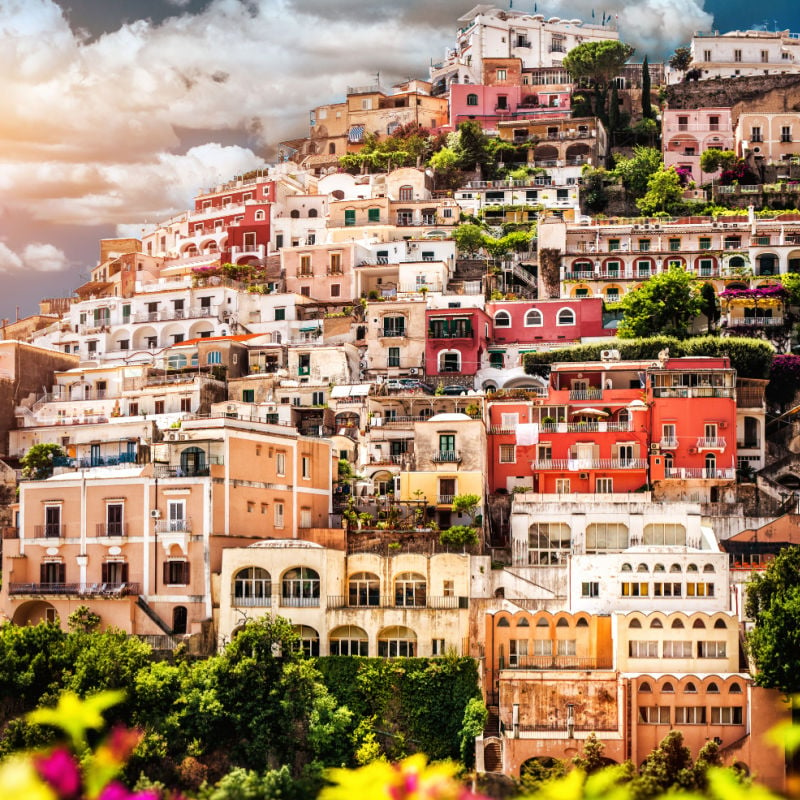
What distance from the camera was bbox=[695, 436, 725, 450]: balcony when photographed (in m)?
54.2

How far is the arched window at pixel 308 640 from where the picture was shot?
4541 centimetres

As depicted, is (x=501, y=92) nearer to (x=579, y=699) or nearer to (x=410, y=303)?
(x=410, y=303)

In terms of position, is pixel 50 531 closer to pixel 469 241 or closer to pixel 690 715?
pixel 690 715

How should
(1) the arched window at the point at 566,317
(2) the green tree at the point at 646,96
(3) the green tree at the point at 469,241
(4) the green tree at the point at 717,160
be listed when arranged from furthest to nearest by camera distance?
(2) the green tree at the point at 646,96 → (4) the green tree at the point at 717,160 → (3) the green tree at the point at 469,241 → (1) the arched window at the point at 566,317

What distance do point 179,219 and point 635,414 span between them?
166 ft

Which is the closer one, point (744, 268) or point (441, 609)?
point (441, 609)

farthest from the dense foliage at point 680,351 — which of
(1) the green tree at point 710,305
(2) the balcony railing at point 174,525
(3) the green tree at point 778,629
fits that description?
(2) the balcony railing at point 174,525

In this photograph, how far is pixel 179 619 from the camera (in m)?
47.6

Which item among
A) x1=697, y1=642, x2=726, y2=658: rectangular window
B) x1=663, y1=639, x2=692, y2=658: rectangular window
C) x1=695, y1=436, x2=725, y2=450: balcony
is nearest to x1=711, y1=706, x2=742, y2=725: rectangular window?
x1=697, y1=642, x2=726, y2=658: rectangular window

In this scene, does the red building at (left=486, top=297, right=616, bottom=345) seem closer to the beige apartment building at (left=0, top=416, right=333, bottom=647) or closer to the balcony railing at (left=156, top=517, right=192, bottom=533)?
the beige apartment building at (left=0, top=416, right=333, bottom=647)

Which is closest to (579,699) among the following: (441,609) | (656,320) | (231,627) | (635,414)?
(441,609)

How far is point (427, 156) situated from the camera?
319 feet

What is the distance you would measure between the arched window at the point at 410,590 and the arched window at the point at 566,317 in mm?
26657

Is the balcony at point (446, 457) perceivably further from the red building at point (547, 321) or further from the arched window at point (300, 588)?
the red building at point (547, 321)
